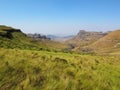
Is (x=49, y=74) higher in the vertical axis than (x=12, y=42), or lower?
lower

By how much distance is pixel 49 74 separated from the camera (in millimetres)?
22516

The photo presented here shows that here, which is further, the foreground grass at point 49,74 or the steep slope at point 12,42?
the steep slope at point 12,42

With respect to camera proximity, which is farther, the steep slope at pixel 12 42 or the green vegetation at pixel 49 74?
the steep slope at pixel 12 42

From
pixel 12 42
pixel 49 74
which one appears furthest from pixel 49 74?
pixel 12 42

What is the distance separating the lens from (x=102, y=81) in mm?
22281

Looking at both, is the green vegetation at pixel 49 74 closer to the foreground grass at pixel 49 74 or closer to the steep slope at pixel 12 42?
the foreground grass at pixel 49 74

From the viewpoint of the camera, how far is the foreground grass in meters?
20.6

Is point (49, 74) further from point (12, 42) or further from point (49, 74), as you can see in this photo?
point (12, 42)

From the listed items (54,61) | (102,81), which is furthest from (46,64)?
(102,81)

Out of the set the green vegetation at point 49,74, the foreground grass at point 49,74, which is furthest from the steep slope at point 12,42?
the foreground grass at point 49,74

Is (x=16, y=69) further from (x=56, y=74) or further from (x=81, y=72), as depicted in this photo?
(x=81, y=72)

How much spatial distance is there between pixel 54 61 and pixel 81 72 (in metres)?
3.90

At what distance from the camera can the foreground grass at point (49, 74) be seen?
67.7ft

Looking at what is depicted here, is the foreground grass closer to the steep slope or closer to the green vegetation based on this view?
the green vegetation
